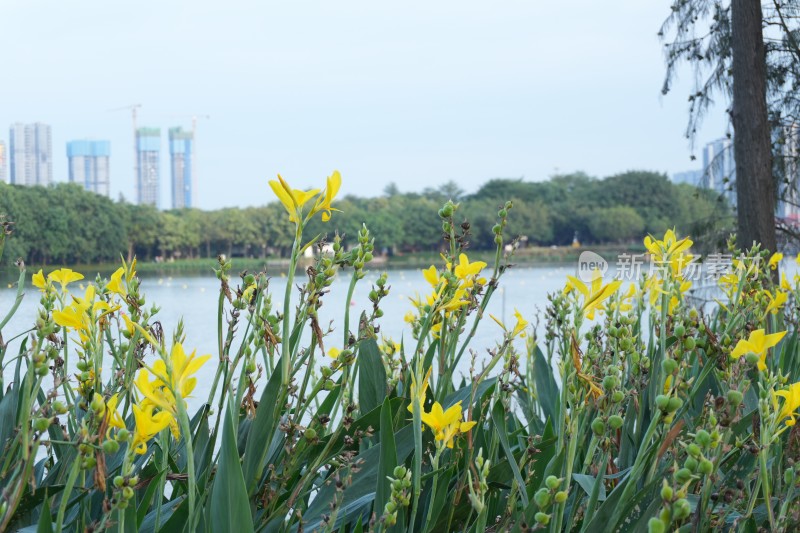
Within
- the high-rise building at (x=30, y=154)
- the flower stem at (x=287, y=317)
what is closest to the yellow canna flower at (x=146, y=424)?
the flower stem at (x=287, y=317)

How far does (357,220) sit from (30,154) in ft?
30.9

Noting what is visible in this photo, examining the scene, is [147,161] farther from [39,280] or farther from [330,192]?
[330,192]

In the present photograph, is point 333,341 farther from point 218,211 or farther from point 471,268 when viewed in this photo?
point 218,211

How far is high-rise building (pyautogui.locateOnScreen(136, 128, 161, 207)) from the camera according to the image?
53.8 metres

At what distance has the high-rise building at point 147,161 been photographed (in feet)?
176

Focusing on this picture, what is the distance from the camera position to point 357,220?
25.4 meters

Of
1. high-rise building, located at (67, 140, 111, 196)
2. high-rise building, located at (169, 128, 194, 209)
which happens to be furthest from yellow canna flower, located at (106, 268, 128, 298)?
high-rise building, located at (169, 128, 194, 209)

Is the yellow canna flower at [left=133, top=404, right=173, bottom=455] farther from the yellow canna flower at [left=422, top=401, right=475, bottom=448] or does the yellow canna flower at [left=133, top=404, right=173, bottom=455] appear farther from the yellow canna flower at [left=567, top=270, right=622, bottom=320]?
the yellow canna flower at [left=567, top=270, right=622, bottom=320]

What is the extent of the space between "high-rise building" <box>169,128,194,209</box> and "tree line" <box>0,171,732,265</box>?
938 inches

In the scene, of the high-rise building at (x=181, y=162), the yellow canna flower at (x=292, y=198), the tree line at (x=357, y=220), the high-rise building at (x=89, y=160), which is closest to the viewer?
the yellow canna flower at (x=292, y=198)

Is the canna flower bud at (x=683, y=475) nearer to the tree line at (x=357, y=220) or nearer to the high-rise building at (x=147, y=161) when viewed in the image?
the tree line at (x=357, y=220)

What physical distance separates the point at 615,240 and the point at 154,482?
33611 mm

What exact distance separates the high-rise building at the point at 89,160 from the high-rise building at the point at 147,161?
32.1 feet

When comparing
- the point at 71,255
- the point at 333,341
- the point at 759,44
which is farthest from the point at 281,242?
the point at 759,44
